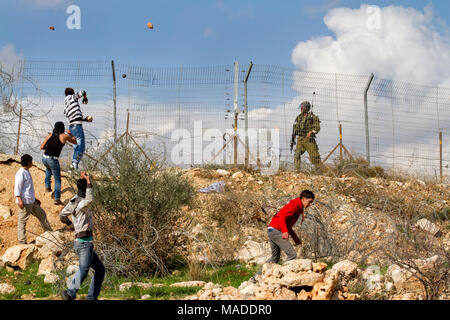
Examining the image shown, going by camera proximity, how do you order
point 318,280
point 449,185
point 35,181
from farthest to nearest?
point 449,185, point 35,181, point 318,280

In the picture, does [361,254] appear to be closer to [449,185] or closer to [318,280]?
[318,280]

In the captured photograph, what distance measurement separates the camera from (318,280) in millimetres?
4953

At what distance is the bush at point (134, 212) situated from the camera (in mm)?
6750

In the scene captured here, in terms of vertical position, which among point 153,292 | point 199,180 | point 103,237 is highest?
point 199,180

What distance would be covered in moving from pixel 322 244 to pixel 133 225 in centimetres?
286

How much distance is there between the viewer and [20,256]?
7.34 m

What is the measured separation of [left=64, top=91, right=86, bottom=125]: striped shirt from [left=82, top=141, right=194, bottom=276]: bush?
2.92 metres

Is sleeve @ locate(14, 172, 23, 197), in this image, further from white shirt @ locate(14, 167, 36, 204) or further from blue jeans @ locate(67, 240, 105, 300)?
blue jeans @ locate(67, 240, 105, 300)

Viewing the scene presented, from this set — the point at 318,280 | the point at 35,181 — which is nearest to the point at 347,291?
the point at 318,280

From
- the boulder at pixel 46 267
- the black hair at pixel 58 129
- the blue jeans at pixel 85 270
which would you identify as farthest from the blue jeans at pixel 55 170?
the blue jeans at pixel 85 270

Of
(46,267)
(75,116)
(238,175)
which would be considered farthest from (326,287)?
(75,116)

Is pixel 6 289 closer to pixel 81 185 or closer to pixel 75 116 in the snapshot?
pixel 81 185

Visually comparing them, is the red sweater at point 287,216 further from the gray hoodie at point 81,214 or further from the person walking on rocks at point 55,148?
the person walking on rocks at point 55,148

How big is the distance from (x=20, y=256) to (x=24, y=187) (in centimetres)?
132
